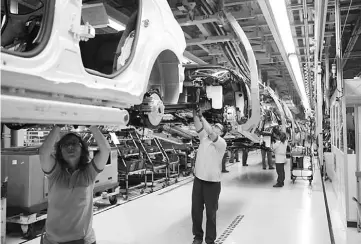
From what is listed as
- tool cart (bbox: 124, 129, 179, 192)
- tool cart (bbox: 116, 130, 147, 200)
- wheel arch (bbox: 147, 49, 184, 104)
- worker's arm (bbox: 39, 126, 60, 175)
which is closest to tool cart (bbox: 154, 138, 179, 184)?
tool cart (bbox: 124, 129, 179, 192)

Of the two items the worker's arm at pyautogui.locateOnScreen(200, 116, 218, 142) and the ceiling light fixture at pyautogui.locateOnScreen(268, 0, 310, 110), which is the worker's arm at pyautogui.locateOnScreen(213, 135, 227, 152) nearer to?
the worker's arm at pyautogui.locateOnScreen(200, 116, 218, 142)

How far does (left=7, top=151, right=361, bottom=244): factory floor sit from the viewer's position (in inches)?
181

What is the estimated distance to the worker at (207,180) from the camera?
4113 millimetres

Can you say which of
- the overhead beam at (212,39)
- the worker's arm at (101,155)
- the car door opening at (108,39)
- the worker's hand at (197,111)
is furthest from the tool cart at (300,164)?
the worker's arm at (101,155)

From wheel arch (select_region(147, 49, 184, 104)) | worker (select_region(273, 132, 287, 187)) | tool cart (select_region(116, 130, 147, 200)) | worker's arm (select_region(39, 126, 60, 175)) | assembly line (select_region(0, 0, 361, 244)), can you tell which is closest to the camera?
assembly line (select_region(0, 0, 361, 244))

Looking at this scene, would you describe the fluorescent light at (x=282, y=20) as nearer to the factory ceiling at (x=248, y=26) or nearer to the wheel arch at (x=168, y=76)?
the factory ceiling at (x=248, y=26)

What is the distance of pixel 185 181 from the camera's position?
9773 millimetres

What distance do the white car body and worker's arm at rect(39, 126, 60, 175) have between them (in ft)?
1.72

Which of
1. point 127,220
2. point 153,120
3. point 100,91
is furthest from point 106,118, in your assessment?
point 127,220

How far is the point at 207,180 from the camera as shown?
414 centimetres

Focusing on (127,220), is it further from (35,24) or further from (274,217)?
(35,24)

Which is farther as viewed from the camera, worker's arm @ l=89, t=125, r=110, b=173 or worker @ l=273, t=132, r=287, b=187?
worker @ l=273, t=132, r=287, b=187

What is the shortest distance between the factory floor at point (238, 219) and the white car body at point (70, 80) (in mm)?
2908

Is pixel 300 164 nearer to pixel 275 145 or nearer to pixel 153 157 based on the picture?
pixel 275 145
